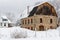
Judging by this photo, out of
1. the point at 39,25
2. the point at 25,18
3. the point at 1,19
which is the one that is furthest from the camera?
the point at 1,19

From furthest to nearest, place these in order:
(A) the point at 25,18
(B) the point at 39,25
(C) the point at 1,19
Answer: (C) the point at 1,19, (A) the point at 25,18, (B) the point at 39,25

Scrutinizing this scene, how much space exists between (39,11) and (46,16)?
221 cm

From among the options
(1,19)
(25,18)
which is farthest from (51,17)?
(1,19)

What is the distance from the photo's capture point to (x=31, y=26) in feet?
163

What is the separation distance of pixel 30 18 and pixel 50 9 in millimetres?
5761

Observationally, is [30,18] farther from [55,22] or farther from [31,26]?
[55,22]

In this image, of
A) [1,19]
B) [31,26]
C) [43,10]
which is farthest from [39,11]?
[1,19]

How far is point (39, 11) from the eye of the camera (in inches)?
1965

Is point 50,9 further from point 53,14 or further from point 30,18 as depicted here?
point 30,18

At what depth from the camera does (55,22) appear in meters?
51.1

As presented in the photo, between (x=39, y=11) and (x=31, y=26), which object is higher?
(x=39, y=11)

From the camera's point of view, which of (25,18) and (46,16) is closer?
(46,16)

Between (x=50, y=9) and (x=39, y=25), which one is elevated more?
(x=50, y=9)

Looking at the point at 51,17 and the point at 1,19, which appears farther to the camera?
the point at 1,19
